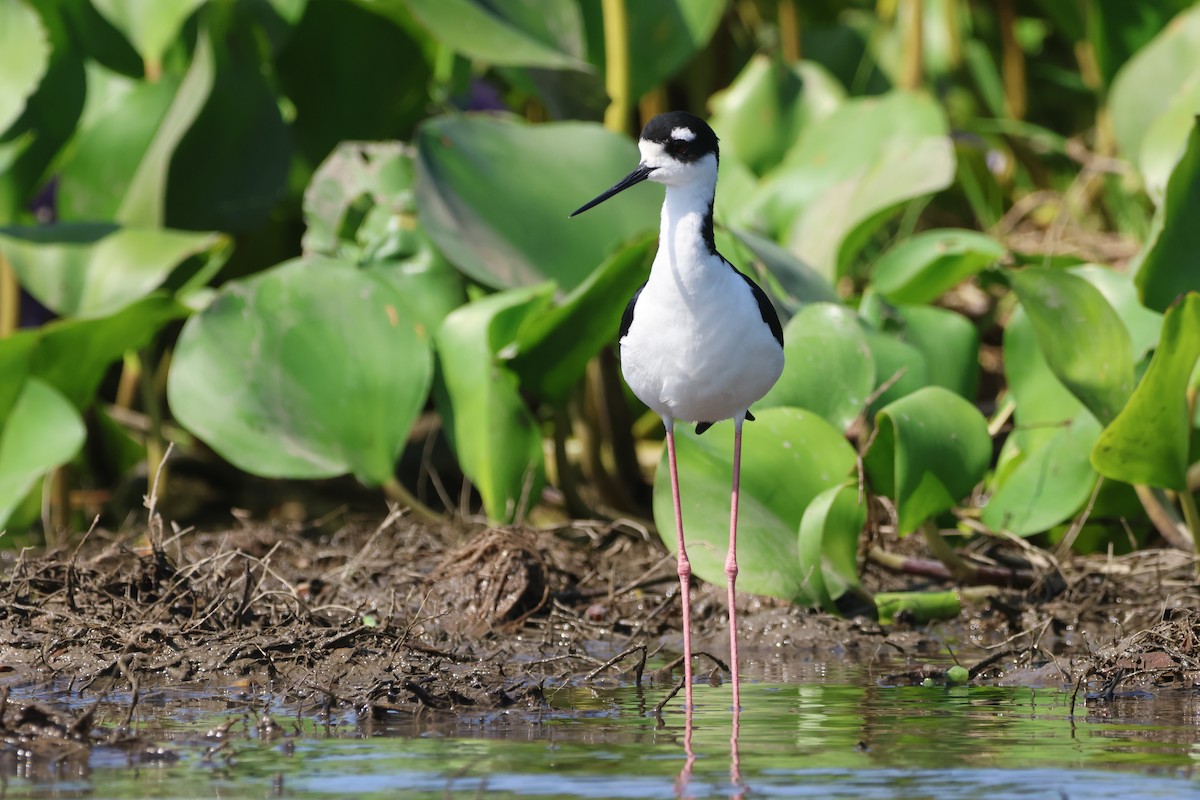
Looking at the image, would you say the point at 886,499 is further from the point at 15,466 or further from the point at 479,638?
the point at 15,466

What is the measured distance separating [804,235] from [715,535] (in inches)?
65.6

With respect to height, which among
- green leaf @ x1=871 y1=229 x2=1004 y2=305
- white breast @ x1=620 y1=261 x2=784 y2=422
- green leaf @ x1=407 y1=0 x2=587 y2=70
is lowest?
white breast @ x1=620 y1=261 x2=784 y2=422

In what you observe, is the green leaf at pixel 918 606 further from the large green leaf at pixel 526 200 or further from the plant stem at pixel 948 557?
the large green leaf at pixel 526 200

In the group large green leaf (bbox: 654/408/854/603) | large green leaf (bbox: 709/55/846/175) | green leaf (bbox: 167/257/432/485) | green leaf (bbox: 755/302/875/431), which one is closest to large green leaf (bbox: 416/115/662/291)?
green leaf (bbox: 167/257/432/485)

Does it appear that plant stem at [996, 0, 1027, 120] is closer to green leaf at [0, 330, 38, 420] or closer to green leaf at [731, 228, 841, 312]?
green leaf at [731, 228, 841, 312]

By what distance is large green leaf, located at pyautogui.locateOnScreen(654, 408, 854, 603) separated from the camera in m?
4.18

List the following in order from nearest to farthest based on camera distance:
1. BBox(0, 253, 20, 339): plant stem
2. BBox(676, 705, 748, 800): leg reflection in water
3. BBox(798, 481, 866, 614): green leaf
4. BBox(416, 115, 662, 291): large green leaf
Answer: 1. BBox(676, 705, 748, 800): leg reflection in water
2. BBox(798, 481, 866, 614): green leaf
3. BBox(416, 115, 662, 291): large green leaf
4. BBox(0, 253, 20, 339): plant stem

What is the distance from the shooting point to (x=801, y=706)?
3514 millimetres

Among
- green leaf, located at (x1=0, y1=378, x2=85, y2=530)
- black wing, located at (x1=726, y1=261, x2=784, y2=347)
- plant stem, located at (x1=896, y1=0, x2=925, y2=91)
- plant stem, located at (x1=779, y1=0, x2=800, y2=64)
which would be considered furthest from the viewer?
plant stem, located at (x1=779, y1=0, x2=800, y2=64)

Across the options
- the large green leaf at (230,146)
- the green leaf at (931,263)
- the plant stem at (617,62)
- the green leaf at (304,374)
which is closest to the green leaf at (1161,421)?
the green leaf at (931,263)

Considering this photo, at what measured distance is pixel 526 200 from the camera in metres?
5.15

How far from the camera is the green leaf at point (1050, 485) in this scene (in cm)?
458

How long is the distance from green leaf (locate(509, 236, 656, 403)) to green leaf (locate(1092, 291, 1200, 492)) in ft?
4.41

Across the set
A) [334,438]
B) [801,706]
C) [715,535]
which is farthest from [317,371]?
[801,706]
